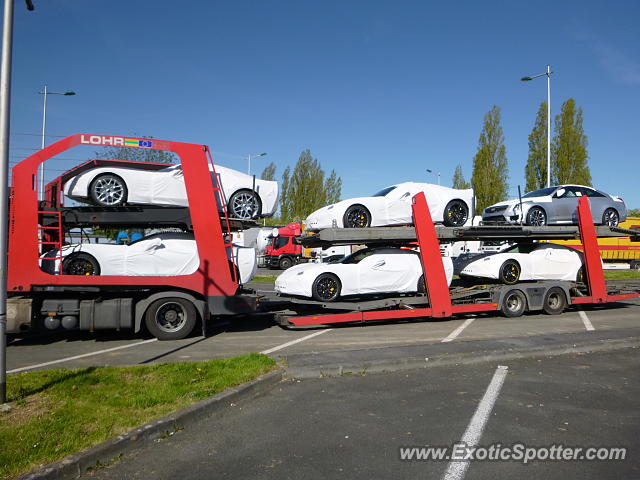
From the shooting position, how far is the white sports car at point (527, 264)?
12281mm

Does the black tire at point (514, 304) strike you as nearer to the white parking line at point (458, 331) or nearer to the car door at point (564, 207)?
the white parking line at point (458, 331)

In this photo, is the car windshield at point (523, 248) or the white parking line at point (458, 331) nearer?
the white parking line at point (458, 331)

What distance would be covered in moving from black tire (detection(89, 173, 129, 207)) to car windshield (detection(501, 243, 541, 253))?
351 inches

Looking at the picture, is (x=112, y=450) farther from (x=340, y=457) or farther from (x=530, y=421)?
(x=530, y=421)

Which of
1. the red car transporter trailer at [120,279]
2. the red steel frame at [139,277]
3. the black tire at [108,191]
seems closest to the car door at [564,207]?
the red car transporter trailer at [120,279]

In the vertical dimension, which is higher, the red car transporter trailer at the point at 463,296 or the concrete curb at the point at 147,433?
the red car transporter trailer at the point at 463,296

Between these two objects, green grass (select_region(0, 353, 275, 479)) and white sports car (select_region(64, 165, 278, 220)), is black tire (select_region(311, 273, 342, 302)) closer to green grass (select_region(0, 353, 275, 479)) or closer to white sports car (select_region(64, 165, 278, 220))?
white sports car (select_region(64, 165, 278, 220))

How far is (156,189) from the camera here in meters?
9.01

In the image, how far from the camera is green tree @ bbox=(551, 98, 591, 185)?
32438mm

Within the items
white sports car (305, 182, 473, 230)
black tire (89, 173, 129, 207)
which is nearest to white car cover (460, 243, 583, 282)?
white sports car (305, 182, 473, 230)

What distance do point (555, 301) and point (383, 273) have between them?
4.85 meters

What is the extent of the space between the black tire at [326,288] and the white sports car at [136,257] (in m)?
2.41

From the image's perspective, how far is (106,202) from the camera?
870cm

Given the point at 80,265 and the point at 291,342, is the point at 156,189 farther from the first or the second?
the point at 291,342
